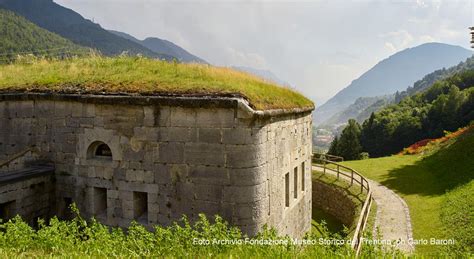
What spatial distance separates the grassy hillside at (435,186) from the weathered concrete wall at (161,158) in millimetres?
5942

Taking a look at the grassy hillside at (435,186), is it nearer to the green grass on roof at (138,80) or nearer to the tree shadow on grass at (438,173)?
the tree shadow on grass at (438,173)

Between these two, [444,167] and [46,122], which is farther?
[444,167]

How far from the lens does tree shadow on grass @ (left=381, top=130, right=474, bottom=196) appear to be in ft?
63.9

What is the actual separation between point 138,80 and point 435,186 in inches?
657

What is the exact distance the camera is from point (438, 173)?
22.0 meters

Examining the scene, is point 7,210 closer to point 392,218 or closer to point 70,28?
point 392,218

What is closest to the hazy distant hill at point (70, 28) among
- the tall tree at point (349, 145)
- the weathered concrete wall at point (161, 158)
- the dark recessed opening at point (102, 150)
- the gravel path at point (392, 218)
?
the tall tree at point (349, 145)

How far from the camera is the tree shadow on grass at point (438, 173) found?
19.5 m

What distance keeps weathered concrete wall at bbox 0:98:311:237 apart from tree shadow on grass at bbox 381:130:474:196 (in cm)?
1157

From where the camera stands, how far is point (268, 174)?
32.8ft

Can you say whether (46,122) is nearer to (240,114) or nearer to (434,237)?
(240,114)

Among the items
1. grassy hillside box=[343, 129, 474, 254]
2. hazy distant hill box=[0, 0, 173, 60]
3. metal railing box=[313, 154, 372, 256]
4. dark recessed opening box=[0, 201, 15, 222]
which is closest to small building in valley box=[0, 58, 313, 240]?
dark recessed opening box=[0, 201, 15, 222]

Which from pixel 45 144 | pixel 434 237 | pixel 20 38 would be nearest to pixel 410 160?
pixel 434 237

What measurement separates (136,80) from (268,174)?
4.56 metres
